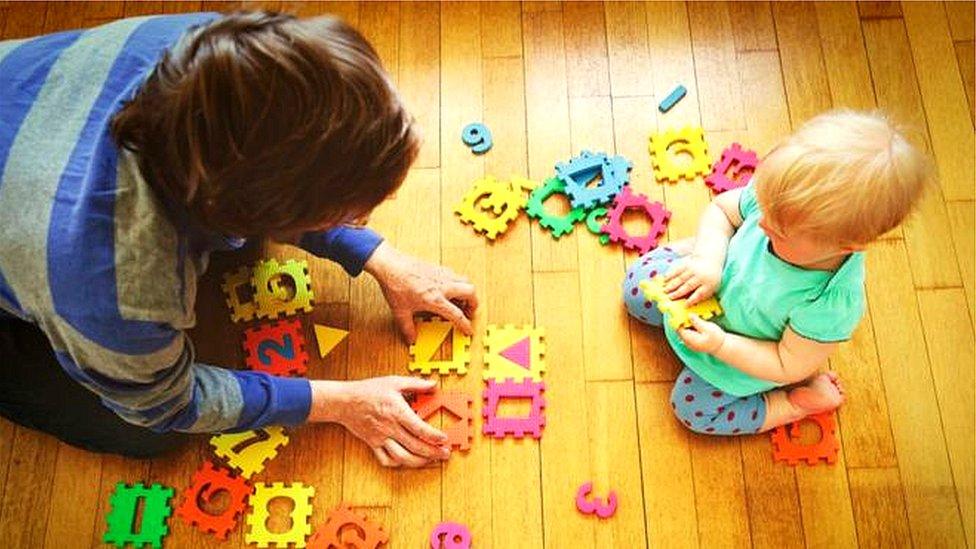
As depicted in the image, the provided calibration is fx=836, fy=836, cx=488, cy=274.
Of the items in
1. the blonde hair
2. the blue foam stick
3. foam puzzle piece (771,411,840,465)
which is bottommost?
foam puzzle piece (771,411,840,465)

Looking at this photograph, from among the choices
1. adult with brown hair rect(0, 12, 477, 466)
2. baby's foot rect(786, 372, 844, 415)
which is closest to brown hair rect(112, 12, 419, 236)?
adult with brown hair rect(0, 12, 477, 466)

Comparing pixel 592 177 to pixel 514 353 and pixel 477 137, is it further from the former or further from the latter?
pixel 514 353

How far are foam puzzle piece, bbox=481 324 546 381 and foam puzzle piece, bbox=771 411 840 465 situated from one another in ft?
1.27

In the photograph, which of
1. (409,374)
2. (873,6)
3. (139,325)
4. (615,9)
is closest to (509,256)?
(409,374)

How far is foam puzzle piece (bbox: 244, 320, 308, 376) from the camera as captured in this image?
54.3 inches

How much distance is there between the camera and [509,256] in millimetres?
1462

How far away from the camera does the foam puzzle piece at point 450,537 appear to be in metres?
1.28

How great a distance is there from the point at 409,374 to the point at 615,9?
821 mm

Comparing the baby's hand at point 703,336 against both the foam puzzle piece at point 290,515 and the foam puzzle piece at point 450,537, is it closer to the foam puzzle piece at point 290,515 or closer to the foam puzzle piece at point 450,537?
the foam puzzle piece at point 450,537

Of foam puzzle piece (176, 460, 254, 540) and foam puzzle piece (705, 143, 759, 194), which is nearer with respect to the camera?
foam puzzle piece (176, 460, 254, 540)

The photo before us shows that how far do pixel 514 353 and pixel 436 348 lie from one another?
130 millimetres

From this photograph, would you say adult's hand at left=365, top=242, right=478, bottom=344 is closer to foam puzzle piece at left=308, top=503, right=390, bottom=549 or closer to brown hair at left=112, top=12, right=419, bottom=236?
foam puzzle piece at left=308, top=503, right=390, bottom=549

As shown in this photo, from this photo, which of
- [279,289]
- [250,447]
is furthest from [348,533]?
[279,289]

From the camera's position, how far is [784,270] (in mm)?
1119
